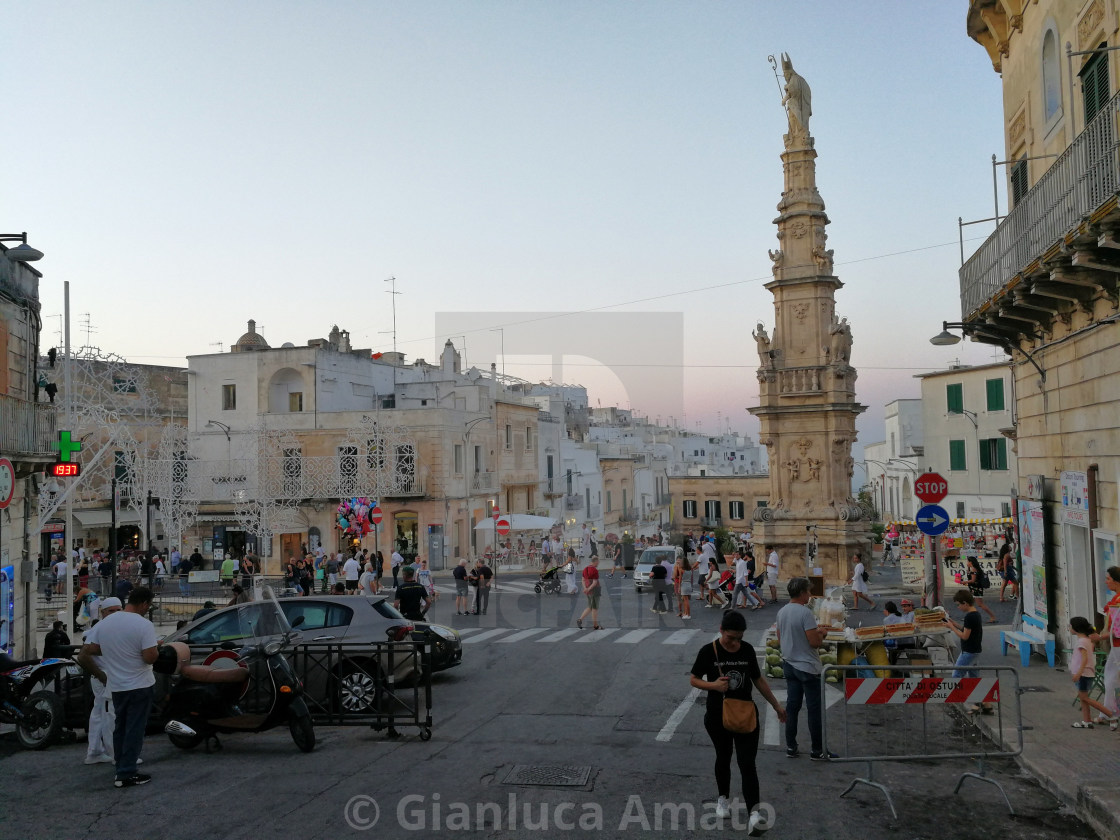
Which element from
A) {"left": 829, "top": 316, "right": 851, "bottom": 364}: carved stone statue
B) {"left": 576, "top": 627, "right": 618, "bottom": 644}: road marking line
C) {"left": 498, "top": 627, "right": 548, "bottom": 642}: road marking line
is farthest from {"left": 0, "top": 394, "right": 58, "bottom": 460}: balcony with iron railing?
{"left": 829, "top": 316, "right": 851, "bottom": 364}: carved stone statue

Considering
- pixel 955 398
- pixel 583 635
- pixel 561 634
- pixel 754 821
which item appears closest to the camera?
pixel 754 821

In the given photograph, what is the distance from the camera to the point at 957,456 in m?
45.9

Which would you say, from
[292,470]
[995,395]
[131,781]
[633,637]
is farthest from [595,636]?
[995,395]

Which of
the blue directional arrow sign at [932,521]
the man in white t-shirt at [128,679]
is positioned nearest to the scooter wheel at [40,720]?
the man in white t-shirt at [128,679]

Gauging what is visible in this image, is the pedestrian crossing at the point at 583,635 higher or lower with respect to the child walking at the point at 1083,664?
lower

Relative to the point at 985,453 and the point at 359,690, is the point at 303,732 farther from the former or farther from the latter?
the point at 985,453

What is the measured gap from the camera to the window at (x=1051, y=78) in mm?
13508

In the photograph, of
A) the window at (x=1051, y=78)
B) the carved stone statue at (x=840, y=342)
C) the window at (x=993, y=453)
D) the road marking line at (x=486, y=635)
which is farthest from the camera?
the window at (x=993, y=453)

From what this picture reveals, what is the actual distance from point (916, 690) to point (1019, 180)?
11201mm

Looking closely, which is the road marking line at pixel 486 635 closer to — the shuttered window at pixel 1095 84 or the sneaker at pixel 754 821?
the sneaker at pixel 754 821

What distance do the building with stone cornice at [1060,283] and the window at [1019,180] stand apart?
0.11 ft

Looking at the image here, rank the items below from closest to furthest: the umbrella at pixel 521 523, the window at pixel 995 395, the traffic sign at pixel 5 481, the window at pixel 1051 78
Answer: the window at pixel 1051 78
the traffic sign at pixel 5 481
the umbrella at pixel 521 523
the window at pixel 995 395

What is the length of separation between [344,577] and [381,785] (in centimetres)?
2005

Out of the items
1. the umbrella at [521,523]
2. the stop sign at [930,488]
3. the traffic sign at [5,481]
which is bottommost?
the umbrella at [521,523]
